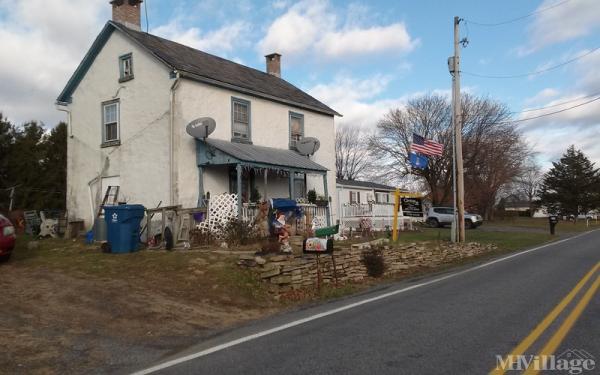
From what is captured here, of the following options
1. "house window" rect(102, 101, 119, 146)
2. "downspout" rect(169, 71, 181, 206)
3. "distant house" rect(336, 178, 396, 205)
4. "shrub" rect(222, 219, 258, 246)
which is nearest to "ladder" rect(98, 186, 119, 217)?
"house window" rect(102, 101, 119, 146)

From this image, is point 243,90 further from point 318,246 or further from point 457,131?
point 318,246

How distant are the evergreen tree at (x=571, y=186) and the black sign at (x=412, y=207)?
63.7m

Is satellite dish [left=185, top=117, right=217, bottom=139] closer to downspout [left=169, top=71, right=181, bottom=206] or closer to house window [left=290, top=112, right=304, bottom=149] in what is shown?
downspout [left=169, top=71, right=181, bottom=206]

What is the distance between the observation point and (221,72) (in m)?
19.5

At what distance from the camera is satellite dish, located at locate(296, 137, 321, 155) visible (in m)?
20.8

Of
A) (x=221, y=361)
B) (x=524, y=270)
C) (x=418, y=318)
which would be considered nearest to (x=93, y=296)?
(x=221, y=361)

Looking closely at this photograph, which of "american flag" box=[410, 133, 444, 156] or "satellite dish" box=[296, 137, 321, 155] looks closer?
"american flag" box=[410, 133, 444, 156]

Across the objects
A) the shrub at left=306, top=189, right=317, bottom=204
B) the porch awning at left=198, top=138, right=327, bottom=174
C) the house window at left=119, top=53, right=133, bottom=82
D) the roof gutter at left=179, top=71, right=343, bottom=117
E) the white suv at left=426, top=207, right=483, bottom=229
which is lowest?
the white suv at left=426, top=207, right=483, bottom=229

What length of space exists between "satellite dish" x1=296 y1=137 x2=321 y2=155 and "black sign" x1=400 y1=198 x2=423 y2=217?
17.4 feet

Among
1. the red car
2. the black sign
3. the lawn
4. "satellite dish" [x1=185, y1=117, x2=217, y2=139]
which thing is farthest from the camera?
the black sign

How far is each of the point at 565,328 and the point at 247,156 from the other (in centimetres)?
1163

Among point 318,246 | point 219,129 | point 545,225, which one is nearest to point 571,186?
point 545,225

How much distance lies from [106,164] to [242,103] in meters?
5.48

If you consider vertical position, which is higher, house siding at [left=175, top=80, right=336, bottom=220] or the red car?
house siding at [left=175, top=80, right=336, bottom=220]
